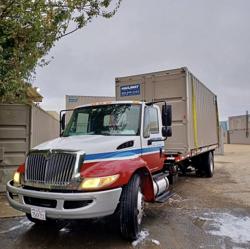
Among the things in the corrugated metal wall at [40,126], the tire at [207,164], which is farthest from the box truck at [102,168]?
the tire at [207,164]

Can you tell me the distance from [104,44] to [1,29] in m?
6.55

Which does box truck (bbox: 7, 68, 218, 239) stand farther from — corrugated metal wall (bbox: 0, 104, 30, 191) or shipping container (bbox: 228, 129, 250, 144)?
shipping container (bbox: 228, 129, 250, 144)

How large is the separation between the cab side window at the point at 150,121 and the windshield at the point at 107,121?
19cm

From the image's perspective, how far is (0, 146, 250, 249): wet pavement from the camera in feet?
16.0

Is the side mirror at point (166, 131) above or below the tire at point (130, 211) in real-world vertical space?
above

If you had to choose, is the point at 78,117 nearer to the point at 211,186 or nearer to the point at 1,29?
the point at 1,29

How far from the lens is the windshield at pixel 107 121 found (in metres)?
5.71

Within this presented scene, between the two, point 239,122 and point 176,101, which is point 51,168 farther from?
point 239,122

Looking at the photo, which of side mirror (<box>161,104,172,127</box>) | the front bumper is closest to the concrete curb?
the front bumper

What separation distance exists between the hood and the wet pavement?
1.47m

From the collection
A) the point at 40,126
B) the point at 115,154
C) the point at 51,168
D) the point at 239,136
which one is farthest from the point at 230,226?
the point at 239,136

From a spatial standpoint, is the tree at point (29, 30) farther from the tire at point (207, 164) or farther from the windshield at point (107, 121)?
the tire at point (207, 164)

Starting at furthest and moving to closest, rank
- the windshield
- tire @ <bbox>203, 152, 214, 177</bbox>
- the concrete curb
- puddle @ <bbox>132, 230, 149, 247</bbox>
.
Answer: tire @ <bbox>203, 152, 214, 177</bbox> → the concrete curb → the windshield → puddle @ <bbox>132, 230, 149, 247</bbox>

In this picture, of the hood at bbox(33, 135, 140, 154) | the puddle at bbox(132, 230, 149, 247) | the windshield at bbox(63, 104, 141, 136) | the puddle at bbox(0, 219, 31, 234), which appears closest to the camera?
the hood at bbox(33, 135, 140, 154)
